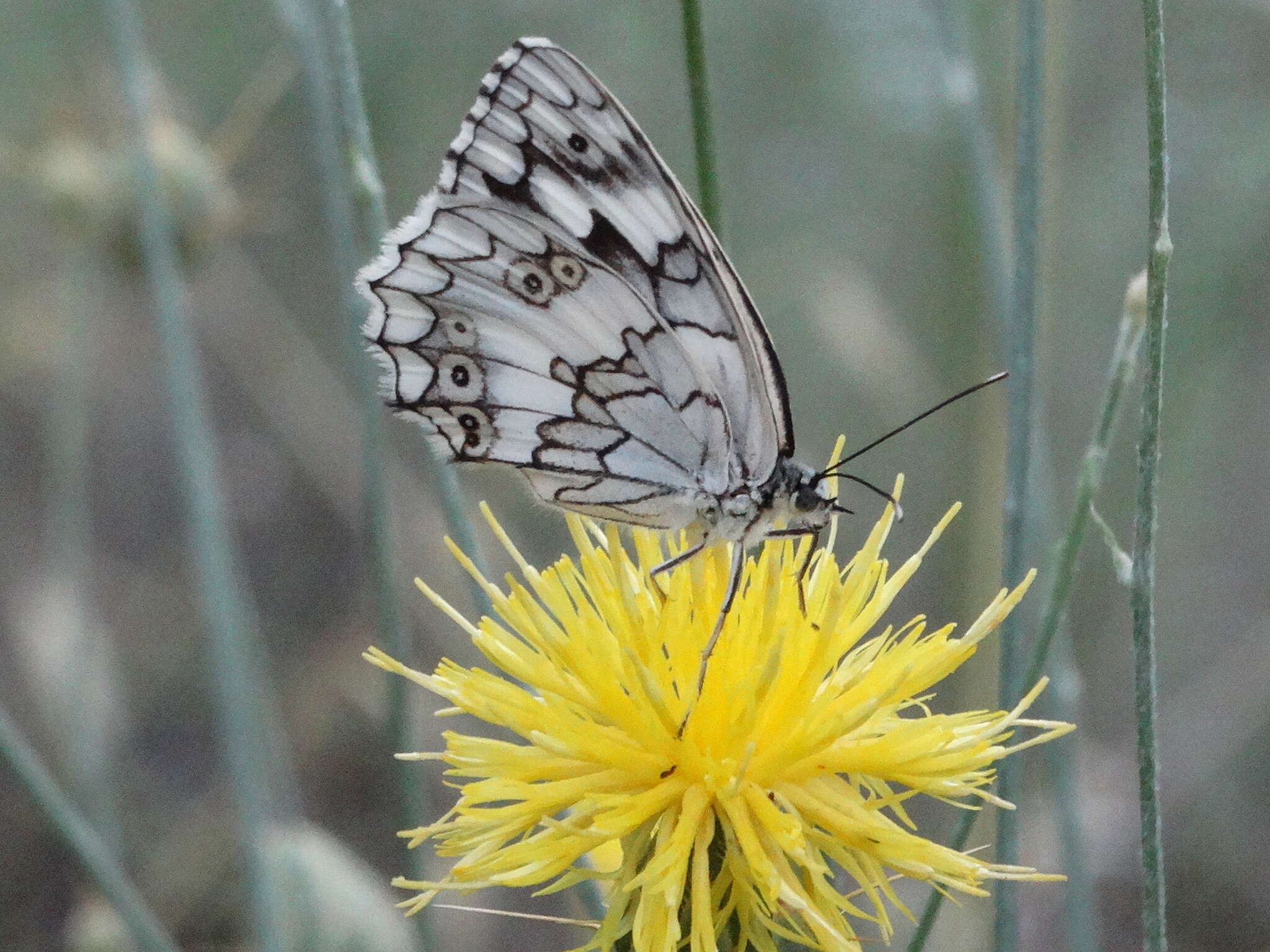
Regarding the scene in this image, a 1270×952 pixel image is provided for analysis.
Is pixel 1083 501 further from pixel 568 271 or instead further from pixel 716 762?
pixel 568 271

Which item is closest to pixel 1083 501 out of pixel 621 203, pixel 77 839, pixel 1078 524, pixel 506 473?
pixel 1078 524

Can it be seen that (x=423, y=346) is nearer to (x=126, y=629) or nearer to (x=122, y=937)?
(x=122, y=937)

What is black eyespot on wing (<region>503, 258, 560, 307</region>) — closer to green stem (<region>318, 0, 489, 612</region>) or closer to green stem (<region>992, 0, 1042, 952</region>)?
green stem (<region>318, 0, 489, 612</region>)

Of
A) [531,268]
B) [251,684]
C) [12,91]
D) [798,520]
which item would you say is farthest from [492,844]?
[12,91]

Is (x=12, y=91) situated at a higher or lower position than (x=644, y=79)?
lower

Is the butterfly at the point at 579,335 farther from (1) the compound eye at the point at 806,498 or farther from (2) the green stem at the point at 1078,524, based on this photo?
(2) the green stem at the point at 1078,524
